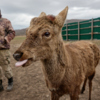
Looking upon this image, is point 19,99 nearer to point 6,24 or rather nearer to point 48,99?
point 48,99

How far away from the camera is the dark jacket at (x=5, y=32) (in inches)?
145

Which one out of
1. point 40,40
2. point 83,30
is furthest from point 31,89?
point 83,30

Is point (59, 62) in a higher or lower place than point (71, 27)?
lower

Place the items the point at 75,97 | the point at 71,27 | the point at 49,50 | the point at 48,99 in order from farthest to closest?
the point at 71,27 < the point at 48,99 < the point at 75,97 < the point at 49,50

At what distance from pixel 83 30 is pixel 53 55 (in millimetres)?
13091

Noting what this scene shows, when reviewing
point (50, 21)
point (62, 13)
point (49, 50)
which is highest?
point (62, 13)

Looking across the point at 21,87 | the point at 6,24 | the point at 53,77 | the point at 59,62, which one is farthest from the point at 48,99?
the point at 6,24

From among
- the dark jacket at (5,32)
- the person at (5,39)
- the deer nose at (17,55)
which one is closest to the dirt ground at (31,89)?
the person at (5,39)

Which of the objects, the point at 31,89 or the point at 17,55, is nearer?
the point at 17,55

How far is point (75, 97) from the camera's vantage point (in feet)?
7.96

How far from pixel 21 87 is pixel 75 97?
2.49 meters

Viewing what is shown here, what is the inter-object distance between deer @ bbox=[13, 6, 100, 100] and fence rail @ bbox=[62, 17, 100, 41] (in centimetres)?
1116

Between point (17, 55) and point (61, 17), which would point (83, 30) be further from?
point (17, 55)

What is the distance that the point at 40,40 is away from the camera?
1854mm
